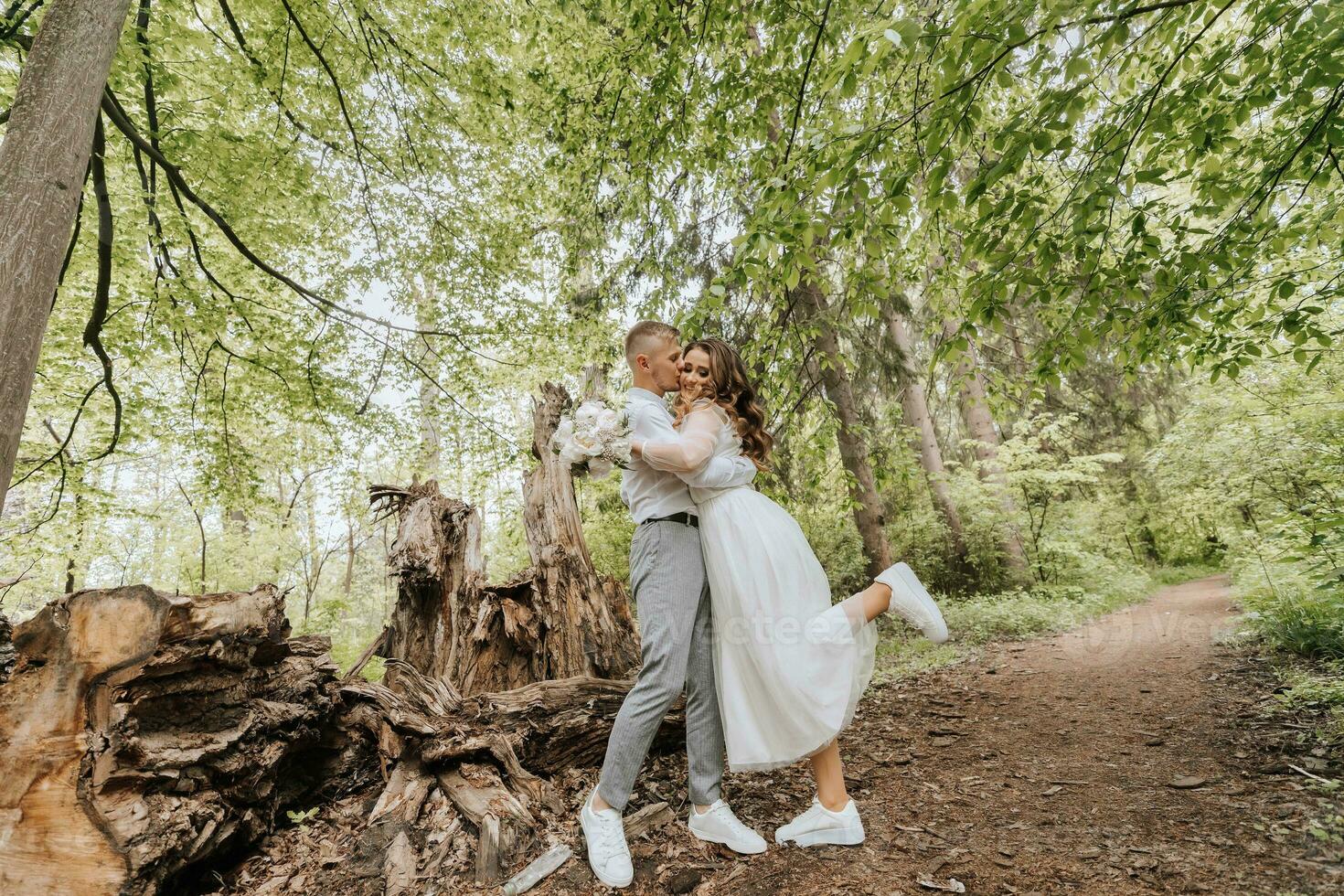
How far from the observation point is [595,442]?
2.30 metres

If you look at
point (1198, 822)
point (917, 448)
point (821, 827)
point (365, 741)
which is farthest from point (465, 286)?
point (917, 448)

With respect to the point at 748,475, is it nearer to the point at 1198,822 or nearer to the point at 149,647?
Result: the point at 1198,822

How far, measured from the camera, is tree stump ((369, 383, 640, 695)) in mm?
3471

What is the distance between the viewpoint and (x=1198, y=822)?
212 centimetres

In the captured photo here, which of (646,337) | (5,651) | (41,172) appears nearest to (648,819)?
(646,337)

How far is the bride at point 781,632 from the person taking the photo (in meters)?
2.17

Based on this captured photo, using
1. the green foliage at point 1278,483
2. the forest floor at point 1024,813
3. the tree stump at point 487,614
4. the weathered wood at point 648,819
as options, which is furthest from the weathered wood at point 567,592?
the green foliage at point 1278,483

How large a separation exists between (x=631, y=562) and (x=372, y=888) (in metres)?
1.49

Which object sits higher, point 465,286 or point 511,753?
point 465,286

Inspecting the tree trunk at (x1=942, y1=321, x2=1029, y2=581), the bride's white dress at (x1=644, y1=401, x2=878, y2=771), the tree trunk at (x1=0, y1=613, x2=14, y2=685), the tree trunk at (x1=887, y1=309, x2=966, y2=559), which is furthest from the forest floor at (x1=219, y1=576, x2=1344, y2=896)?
the tree trunk at (x1=887, y1=309, x2=966, y2=559)

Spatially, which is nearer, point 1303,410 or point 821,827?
point 821,827

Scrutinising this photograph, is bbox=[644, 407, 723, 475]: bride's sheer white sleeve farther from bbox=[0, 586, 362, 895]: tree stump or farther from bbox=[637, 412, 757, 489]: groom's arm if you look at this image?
bbox=[0, 586, 362, 895]: tree stump

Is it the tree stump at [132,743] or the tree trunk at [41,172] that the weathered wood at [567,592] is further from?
the tree trunk at [41,172]

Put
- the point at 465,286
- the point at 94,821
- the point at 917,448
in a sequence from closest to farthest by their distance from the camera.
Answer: the point at 94,821, the point at 465,286, the point at 917,448
